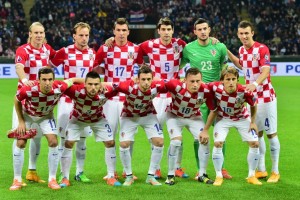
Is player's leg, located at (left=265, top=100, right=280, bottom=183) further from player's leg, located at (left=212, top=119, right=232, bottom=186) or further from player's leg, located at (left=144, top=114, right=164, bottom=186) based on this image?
player's leg, located at (left=144, top=114, right=164, bottom=186)

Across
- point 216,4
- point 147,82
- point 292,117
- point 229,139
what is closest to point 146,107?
point 147,82

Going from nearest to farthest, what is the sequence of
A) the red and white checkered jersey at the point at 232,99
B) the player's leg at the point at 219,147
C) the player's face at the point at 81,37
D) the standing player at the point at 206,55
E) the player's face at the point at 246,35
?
the red and white checkered jersey at the point at 232,99, the player's leg at the point at 219,147, the player's face at the point at 246,35, the player's face at the point at 81,37, the standing player at the point at 206,55

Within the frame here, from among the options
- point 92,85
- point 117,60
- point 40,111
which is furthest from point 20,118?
point 117,60

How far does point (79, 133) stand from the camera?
28.4 ft

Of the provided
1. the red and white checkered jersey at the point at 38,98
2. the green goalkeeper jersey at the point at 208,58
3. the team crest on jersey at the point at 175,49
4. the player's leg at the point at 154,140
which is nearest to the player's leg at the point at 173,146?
the player's leg at the point at 154,140

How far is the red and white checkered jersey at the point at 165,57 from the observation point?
9.32m

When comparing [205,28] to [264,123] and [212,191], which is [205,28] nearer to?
[264,123]

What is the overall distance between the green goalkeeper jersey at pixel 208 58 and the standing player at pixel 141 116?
0.97 m

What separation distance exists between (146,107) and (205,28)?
151 centimetres

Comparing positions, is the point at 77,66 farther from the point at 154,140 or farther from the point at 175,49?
the point at 154,140

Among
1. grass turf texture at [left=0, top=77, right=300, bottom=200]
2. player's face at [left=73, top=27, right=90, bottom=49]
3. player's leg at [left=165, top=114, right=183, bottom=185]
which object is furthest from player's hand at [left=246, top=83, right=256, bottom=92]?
player's face at [left=73, top=27, right=90, bottom=49]

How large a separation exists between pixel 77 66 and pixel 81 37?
44 cm

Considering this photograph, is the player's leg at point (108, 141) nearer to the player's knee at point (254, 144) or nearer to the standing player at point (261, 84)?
the player's knee at point (254, 144)

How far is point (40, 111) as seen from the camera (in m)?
8.40
